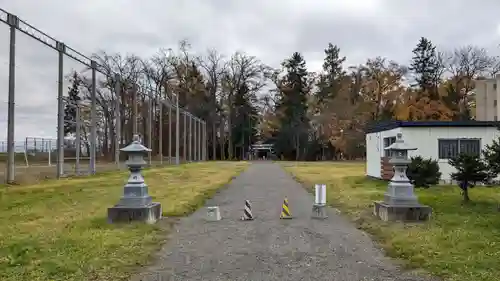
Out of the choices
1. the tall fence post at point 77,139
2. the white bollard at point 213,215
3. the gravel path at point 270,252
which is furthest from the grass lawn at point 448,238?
the tall fence post at point 77,139

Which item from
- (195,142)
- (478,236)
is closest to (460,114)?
(195,142)

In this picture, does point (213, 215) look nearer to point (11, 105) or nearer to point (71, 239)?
point (71, 239)

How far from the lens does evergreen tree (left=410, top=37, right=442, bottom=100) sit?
64.0m

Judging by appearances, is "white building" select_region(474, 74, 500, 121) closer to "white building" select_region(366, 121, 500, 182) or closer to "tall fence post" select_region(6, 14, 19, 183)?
"white building" select_region(366, 121, 500, 182)

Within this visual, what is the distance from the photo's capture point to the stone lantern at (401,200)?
9961mm

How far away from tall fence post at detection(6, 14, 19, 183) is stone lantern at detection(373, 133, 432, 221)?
14143 millimetres

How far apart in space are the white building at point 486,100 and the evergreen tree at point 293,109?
26.7 m

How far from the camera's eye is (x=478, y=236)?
819 centimetres

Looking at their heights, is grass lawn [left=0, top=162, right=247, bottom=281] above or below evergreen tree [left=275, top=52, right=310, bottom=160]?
below

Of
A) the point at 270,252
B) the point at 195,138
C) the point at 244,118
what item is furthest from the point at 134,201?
the point at 244,118

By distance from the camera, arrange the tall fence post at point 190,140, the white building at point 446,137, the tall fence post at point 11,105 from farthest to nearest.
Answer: the tall fence post at point 190,140
the white building at point 446,137
the tall fence post at point 11,105

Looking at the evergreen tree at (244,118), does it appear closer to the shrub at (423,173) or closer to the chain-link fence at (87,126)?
the chain-link fence at (87,126)

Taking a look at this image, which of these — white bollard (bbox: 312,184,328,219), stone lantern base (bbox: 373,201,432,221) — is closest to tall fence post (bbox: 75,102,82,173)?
white bollard (bbox: 312,184,328,219)

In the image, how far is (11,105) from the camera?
1875 cm
